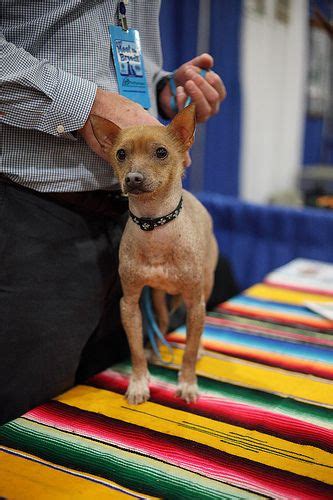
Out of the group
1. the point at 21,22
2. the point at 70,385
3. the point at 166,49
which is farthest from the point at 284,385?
the point at 166,49

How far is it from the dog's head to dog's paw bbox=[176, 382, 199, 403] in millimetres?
408

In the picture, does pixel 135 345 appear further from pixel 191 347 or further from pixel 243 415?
pixel 243 415

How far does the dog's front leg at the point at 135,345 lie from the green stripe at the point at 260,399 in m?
0.09

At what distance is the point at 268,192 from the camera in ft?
14.5

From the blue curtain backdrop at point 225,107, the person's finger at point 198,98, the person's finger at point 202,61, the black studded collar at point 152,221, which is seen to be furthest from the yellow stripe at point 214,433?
the blue curtain backdrop at point 225,107

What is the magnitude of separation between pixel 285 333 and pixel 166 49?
1.00 m

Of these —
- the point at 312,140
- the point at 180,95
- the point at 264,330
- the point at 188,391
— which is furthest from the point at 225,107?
the point at 188,391

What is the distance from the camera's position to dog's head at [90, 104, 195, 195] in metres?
0.80

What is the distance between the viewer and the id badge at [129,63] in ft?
3.22

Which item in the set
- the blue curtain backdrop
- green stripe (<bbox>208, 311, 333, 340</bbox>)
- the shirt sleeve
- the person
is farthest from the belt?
the blue curtain backdrop

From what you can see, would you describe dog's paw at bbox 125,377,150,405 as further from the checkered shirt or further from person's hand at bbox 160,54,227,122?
person's hand at bbox 160,54,227,122

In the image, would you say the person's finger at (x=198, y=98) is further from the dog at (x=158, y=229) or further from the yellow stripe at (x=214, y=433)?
the yellow stripe at (x=214, y=433)

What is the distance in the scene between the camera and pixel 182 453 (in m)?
0.85

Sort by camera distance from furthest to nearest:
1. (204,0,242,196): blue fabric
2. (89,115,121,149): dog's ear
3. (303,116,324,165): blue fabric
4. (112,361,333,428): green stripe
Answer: (303,116,324,165): blue fabric
(204,0,242,196): blue fabric
(112,361,333,428): green stripe
(89,115,121,149): dog's ear
